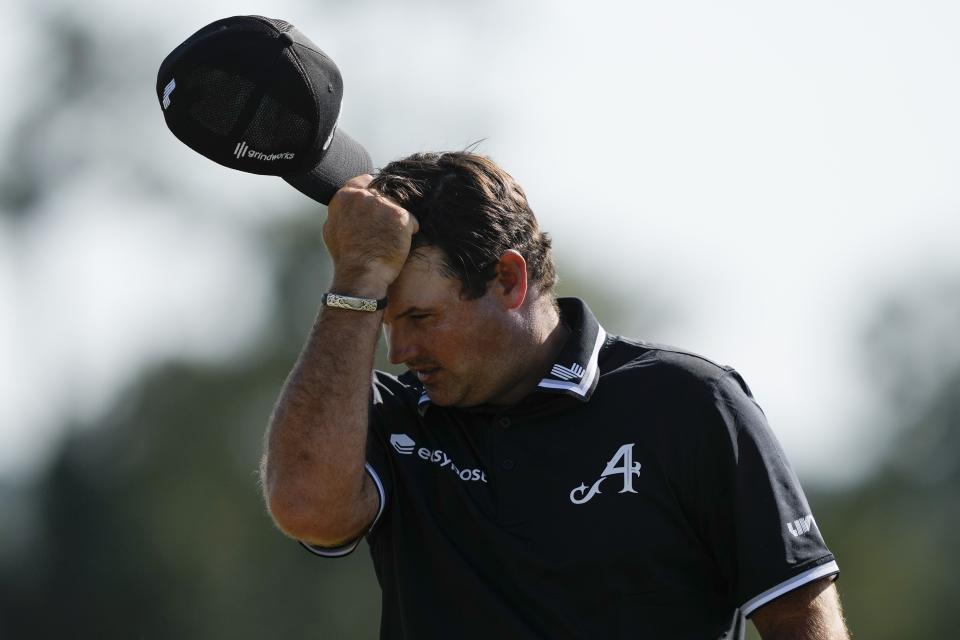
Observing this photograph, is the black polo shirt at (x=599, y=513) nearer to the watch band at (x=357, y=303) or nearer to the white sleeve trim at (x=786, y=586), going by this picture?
the white sleeve trim at (x=786, y=586)

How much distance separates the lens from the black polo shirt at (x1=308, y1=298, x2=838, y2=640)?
175 inches

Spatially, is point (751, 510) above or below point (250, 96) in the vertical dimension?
below

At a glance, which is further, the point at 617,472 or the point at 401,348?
the point at 401,348

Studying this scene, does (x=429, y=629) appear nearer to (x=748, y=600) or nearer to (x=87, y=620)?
(x=748, y=600)

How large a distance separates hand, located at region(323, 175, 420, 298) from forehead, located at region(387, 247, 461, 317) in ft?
0.20

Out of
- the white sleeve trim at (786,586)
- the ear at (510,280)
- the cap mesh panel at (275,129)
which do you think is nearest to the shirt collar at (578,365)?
the ear at (510,280)

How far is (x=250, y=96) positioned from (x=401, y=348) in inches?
36.3

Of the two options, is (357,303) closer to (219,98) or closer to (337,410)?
(337,410)

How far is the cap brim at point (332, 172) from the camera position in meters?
4.91

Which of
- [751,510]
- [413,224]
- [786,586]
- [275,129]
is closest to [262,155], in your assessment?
[275,129]

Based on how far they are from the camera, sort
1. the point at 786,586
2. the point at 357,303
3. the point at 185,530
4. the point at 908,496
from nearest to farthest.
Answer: the point at 786,586
the point at 357,303
the point at 185,530
the point at 908,496

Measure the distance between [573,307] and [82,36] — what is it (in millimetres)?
23345

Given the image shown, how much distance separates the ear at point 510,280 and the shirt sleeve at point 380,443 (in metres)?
0.50

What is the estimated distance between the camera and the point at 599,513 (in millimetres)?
4551
